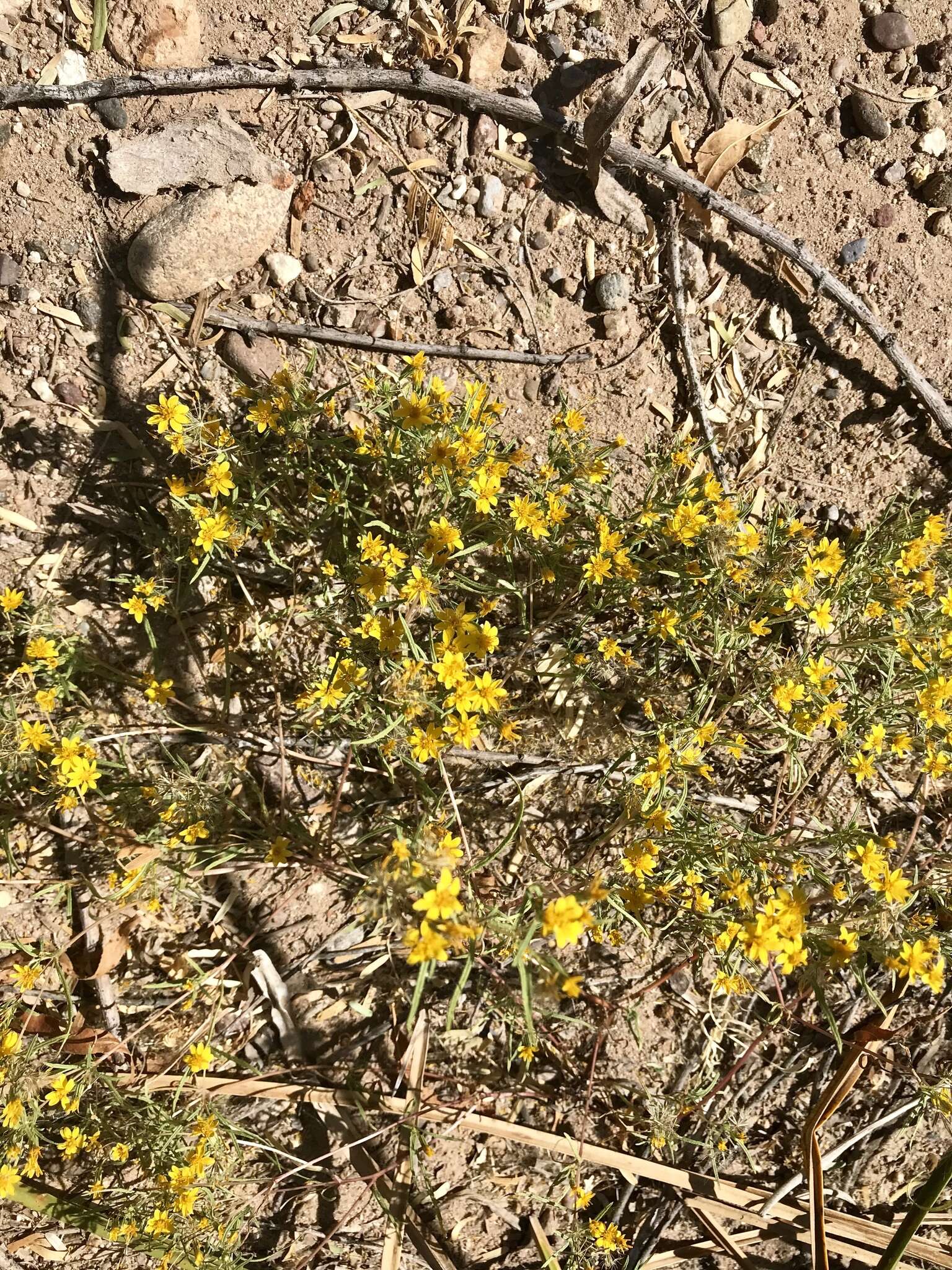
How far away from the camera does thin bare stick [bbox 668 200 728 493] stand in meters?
3.42

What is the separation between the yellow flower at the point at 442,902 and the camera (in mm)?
2004

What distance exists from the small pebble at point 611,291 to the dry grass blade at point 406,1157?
2.88m

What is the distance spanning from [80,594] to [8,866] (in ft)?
3.34

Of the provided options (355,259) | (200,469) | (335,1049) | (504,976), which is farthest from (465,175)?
(335,1049)

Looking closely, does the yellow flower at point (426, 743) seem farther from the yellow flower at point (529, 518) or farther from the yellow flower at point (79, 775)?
the yellow flower at point (79, 775)

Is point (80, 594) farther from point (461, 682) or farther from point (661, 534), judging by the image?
point (661, 534)

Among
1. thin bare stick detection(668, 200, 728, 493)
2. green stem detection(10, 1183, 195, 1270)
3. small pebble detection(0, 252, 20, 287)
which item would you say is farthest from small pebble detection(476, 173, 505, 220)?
green stem detection(10, 1183, 195, 1270)

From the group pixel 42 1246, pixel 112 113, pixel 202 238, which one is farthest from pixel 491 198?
pixel 42 1246

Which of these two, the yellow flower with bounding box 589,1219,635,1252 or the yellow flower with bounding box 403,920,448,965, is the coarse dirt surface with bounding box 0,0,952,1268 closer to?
the yellow flower with bounding box 589,1219,635,1252

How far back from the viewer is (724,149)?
3.45 m

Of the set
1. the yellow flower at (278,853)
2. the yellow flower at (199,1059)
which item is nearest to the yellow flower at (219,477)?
the yellow flower at (278,853)

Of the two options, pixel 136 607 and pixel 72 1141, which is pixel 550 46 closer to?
pixel 136 607

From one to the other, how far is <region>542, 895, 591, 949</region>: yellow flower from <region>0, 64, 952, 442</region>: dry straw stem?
2695 mm

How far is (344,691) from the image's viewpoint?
8.96 feet
